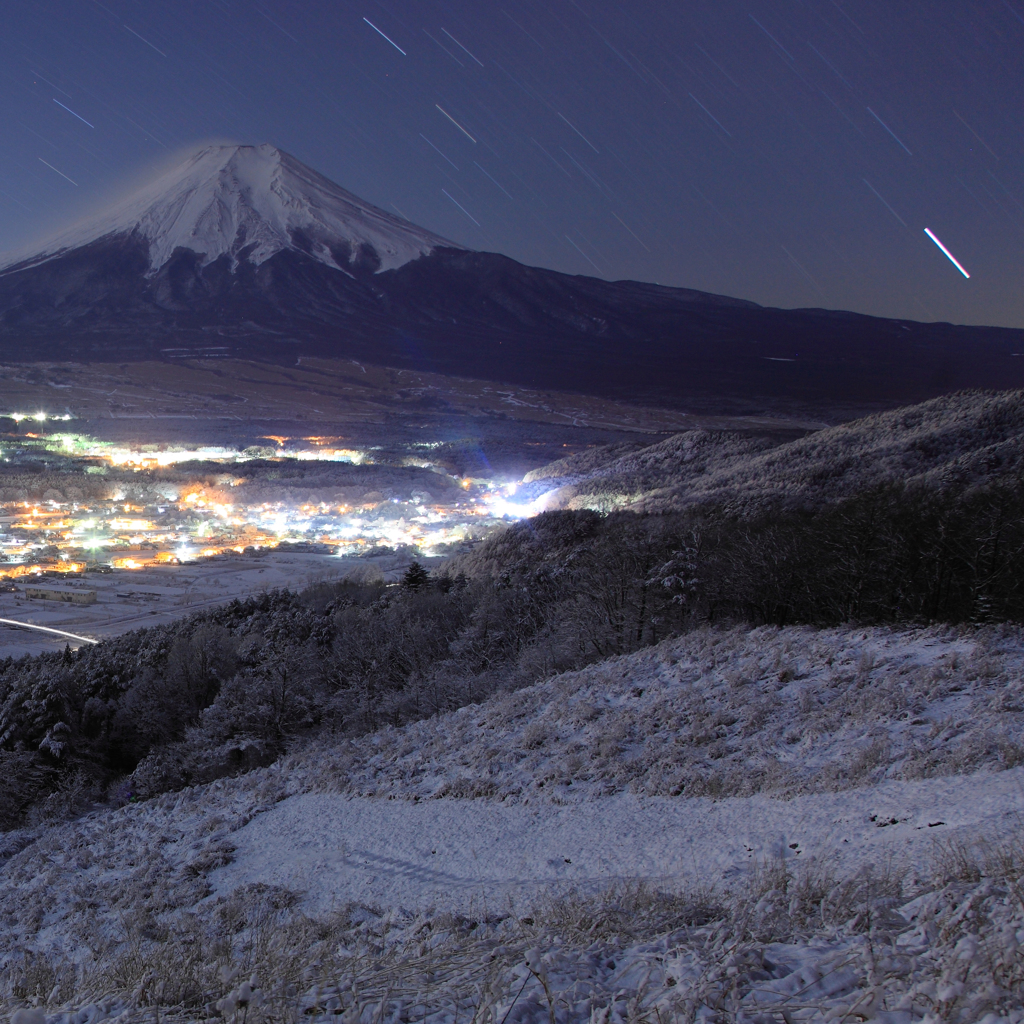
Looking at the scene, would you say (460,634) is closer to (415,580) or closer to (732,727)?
(415,580)

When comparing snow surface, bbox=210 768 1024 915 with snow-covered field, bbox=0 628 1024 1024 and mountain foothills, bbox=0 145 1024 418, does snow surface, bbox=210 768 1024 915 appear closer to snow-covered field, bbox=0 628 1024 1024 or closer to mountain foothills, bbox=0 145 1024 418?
snow-covered field, bbox=0 628 1024 1024

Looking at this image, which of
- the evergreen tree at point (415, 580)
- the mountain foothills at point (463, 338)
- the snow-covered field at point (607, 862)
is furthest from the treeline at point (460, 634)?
the mountain foothills at point (463, 338)

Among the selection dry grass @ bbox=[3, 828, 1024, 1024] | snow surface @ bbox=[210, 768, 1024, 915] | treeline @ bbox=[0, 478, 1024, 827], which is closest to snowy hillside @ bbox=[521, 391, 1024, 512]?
treeline @ bbox=[0, 478, 1024, 827]

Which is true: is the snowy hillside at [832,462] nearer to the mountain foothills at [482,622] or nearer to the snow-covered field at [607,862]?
the mountain foothills at [482,622]

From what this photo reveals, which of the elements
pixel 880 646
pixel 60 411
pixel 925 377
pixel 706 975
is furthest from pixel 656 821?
pixel 925 377

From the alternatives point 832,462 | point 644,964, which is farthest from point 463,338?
point 644,964

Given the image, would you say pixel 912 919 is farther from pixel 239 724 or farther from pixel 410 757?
pixel 239 724

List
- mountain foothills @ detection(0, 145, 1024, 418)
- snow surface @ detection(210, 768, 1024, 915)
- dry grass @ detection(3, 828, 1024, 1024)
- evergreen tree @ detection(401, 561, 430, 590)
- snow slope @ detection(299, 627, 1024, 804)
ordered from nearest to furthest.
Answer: dry grass @ detection(3, 828, 1024, 1024), snow surface @ detection(210, 768, 1024, 915), snow slope @ detection(299, 627, 1024, 804), evergreen tree @ detection(401, 561, 430, 590), mountain foothills @ detection(0, 145, 1024, 418)

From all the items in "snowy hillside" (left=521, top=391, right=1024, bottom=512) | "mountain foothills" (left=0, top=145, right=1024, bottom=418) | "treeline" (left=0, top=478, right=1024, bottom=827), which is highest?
"mountain foothills" (left=0, top=145, right=1024, bottom=418)
